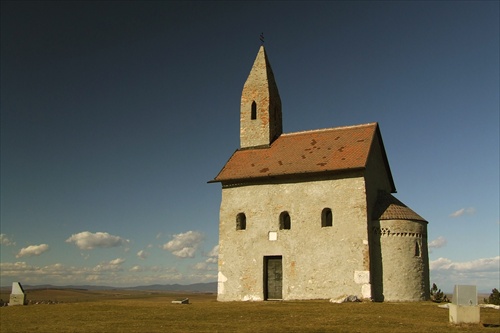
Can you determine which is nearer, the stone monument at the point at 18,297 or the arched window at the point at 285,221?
the stone monument at the point at 18,297

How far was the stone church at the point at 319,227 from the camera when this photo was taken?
28.2 metres

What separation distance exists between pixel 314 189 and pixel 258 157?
5.72 meters

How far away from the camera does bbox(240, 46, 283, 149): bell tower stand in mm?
35719

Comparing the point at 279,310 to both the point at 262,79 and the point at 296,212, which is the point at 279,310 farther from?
the point at 262,79

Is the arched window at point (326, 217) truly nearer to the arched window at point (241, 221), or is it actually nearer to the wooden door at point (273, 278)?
the wooden door at point (273, 278)

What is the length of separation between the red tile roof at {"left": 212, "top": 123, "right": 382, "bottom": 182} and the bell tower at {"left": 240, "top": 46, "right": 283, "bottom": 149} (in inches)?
33.9

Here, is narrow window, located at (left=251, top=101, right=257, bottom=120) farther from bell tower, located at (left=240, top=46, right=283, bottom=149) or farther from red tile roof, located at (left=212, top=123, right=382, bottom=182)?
red tile roof, located at (left=212, top=123, right=382, bottom=182)

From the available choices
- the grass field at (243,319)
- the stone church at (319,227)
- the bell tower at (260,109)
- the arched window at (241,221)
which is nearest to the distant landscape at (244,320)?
the grass field at (243,319)

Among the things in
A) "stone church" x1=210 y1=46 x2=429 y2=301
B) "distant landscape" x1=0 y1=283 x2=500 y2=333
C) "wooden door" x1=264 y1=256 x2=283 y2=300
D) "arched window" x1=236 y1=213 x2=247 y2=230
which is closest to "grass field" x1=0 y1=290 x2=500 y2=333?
"distant landscape" x1=0 y1=283 x2=500 y2=333

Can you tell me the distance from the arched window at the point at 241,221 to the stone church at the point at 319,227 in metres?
0.07

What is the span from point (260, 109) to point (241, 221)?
9.22 metres

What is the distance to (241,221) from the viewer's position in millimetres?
32031

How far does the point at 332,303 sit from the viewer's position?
2573 centimetres

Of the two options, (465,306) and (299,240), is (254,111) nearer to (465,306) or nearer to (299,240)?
(299,240)
